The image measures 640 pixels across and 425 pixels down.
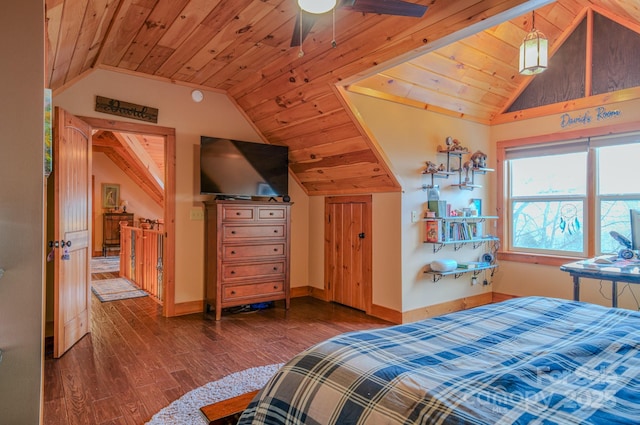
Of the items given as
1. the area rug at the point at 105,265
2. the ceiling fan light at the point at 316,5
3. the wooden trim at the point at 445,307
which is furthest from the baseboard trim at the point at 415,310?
the area rug at the point at 105,265

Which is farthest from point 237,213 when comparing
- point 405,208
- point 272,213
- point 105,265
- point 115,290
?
point 105,265

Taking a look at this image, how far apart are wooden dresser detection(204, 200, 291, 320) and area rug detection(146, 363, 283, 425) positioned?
4.76 feet

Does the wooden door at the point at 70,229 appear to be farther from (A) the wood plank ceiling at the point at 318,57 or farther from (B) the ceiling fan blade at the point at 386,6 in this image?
(B) the ceiling fan blade at the point at 386,6

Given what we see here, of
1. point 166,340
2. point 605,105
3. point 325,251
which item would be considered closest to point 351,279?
point 325,251

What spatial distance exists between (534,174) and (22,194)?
Result: 5105 millimetres

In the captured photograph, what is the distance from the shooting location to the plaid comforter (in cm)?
96

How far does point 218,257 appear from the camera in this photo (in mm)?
4023

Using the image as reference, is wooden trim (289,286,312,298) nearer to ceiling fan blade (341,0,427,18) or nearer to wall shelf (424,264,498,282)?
wall shelf (424,264,498,282)

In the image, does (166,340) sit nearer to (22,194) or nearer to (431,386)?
(22,194)

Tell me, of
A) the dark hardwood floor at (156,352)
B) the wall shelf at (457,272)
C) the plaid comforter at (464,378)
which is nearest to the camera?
the plaid comforter at (464,378)

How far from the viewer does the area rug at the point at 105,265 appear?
7145 mm

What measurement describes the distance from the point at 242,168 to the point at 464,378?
361cm

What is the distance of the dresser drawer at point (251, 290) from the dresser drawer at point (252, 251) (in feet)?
1.07

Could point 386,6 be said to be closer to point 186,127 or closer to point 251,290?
point 186,127
